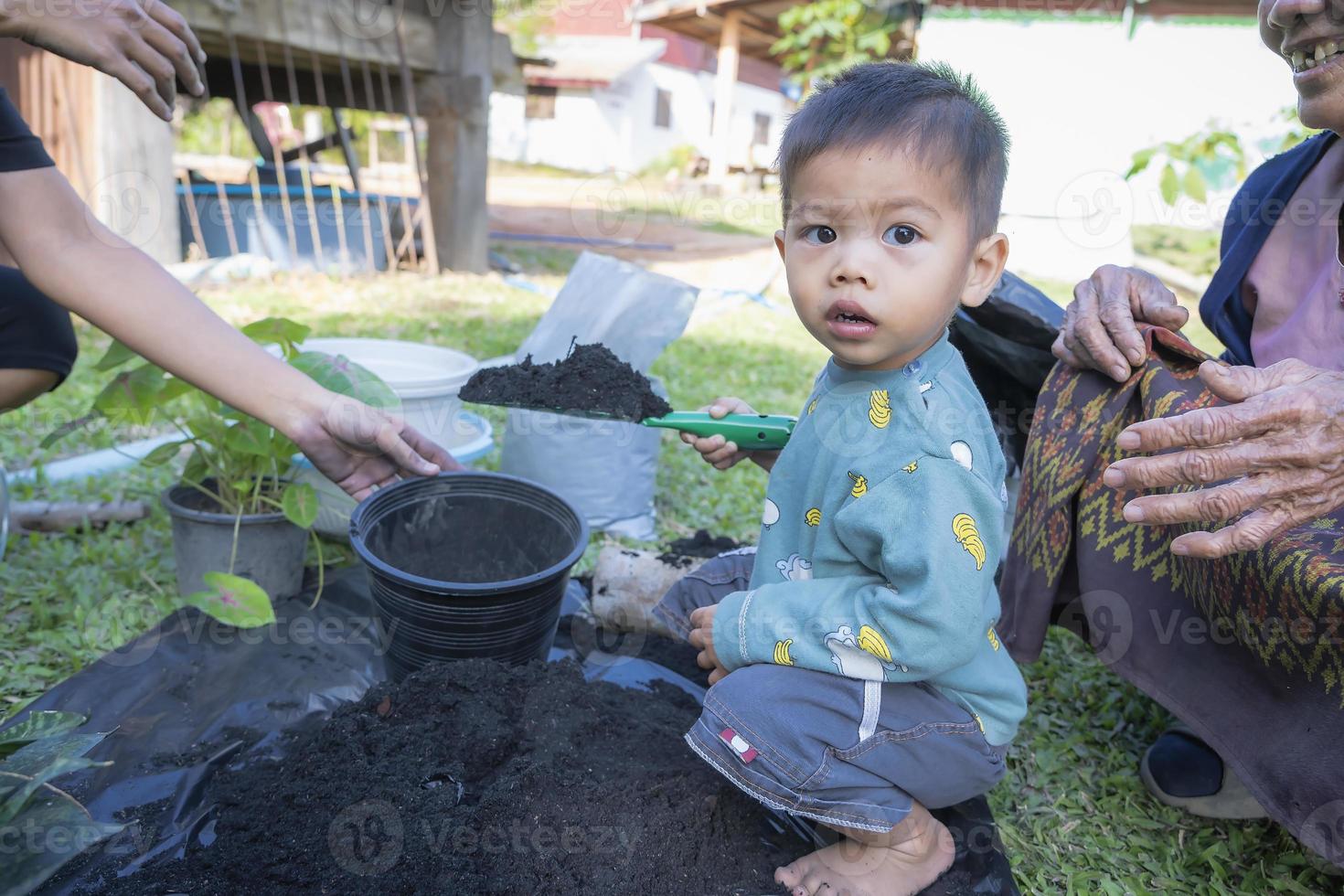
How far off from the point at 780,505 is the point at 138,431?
9.32ft

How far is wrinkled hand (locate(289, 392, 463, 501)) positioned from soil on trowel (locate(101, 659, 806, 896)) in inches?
19.4

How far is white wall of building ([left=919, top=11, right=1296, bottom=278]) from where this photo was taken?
8.59 metres

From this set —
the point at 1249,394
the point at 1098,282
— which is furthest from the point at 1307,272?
the point at 1249,394

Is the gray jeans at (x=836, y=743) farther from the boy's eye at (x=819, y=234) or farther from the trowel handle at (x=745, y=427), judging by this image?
the boy's eye at (x=819, y=234)

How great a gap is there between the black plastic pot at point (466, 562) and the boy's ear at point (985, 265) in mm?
908

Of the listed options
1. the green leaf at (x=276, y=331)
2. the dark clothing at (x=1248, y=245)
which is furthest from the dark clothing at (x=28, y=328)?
the dark clothing at (x=1248, y=245)

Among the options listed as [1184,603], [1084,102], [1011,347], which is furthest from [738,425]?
[1084,102]

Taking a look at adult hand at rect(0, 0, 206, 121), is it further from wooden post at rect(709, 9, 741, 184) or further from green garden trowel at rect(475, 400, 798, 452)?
wooden post at rect(709, 9, 741, 184)

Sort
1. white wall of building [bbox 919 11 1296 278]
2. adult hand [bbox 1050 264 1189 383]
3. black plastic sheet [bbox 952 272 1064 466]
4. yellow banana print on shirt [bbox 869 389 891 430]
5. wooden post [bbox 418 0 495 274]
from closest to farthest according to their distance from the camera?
yellow banana print on shirt [bbox 869 389 891 430]
adult hand [bbox 1050 264 1189 383]
black plastic sheet [bbox 952 272 1064 466]
wooden post [bbox 418 0 495 274]
white wall of building [bbox 919 11 1296 278]


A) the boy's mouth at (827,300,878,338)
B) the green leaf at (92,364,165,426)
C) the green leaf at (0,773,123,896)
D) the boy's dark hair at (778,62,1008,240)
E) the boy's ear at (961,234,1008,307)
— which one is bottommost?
the green leaf at (0,773,123,896)

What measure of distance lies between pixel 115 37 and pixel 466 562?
1.28 metres

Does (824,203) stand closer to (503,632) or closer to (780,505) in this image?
(780,505)

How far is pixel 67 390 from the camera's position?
12.0 feet

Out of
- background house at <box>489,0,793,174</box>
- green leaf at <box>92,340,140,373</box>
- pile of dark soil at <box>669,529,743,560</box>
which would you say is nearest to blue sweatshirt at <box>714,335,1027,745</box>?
pile of dark soil at <box>669,529,743,560</box>
